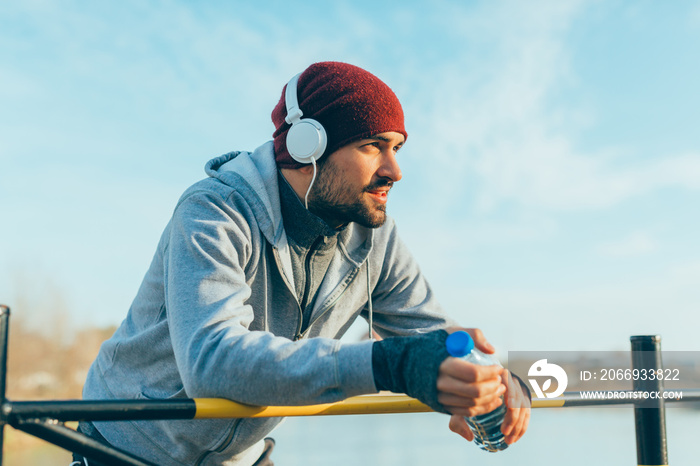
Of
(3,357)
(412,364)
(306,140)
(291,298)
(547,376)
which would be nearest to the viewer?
(3,357)

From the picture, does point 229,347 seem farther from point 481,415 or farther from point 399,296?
point 399,296

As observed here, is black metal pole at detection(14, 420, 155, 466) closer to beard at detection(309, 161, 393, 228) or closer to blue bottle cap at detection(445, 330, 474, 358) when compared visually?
blue bottle cap at detection(445, 330, 474, 358)

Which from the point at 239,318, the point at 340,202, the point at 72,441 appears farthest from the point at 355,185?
the point at 72,441

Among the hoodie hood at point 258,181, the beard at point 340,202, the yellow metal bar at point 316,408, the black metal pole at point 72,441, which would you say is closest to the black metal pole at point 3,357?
the black metal pole at point 72,441

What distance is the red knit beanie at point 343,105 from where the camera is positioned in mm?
1783

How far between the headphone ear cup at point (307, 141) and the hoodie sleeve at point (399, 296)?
0.36 metres

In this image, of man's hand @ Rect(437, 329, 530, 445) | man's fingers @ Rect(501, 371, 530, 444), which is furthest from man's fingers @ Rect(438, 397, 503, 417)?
man's fingers @ Rect(501, 371, 530, 444)

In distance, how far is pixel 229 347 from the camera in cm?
110

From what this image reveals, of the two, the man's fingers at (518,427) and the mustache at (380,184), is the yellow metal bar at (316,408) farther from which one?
the mustache at (380,184)

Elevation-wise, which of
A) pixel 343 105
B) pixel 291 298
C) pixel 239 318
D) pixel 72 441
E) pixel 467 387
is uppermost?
pixel 343 105

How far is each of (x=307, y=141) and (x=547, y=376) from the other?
895 mm

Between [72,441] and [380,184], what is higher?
[380,184]

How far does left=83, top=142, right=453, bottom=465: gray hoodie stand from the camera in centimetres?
108

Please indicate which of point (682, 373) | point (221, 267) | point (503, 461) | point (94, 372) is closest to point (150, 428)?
point (94, 372)
